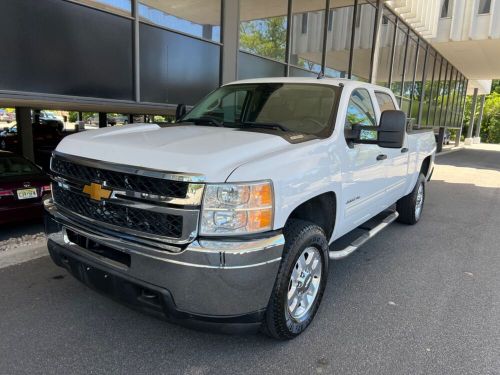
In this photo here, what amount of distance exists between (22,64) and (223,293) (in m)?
4.32

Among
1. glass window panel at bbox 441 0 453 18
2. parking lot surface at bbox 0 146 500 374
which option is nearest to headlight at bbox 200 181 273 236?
parking lot surface at bbox 0 146 500 374

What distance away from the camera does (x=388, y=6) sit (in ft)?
47.7

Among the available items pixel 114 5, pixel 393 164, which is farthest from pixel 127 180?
pixel 114 5

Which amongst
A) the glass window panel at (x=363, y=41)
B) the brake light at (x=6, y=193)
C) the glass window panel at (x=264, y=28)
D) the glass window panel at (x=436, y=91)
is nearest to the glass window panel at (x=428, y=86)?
the glass window panel at (x=436, y=91)

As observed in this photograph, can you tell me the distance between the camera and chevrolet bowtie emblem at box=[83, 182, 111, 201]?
8.54ft

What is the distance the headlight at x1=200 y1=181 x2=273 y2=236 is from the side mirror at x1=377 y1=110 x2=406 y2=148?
1.43m

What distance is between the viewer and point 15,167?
5.73 meters

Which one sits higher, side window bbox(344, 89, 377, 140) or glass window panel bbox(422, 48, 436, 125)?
glass window panel bbox(422, 48, 436, 125)

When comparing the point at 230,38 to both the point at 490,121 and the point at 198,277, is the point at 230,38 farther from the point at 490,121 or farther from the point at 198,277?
the point at 490,121

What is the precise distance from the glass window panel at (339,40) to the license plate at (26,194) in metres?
9.11

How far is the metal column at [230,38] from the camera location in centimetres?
805

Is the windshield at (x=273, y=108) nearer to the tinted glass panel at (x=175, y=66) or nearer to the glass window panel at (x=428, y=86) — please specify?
the tinted glass panel at (x=175, y=66)

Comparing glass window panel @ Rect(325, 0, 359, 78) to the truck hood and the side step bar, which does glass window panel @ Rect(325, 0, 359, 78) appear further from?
the truck hood

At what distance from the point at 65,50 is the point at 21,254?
275cm
